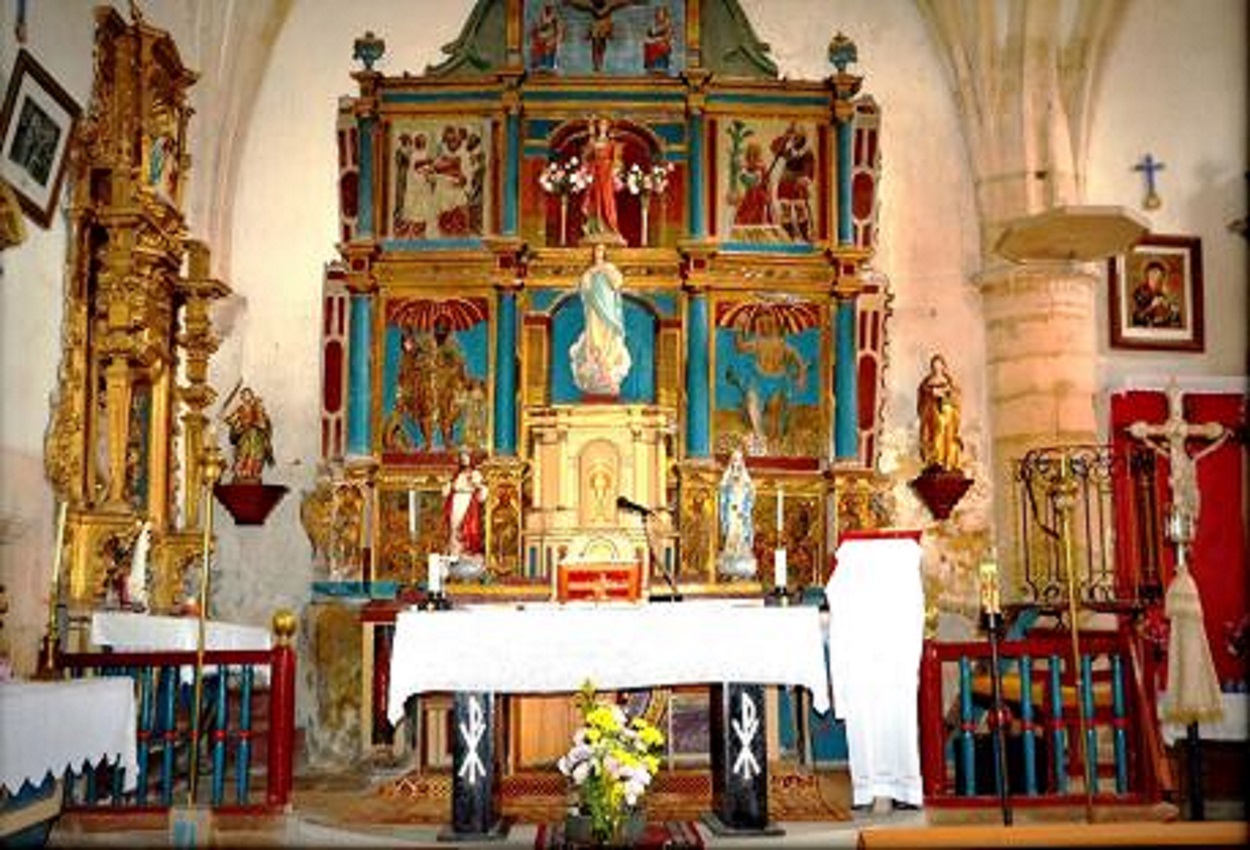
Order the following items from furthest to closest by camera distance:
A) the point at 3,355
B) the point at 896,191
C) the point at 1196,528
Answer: the point at 896,191 < the point at 1196,528 < the point at 3,355

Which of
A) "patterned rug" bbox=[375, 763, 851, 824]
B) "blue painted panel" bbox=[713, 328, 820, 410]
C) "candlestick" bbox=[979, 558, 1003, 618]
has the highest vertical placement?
"blue painted panel" bbox=[713, 328, 820, 410]

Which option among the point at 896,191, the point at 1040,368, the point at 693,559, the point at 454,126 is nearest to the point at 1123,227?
the point at 1040,368

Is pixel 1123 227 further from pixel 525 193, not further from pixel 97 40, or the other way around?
pixel 97 40

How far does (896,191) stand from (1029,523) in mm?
3406

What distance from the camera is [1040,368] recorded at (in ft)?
41.6

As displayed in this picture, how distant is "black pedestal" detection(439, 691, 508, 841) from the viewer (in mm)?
6918

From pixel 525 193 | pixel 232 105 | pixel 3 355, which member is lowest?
pixel 3 355

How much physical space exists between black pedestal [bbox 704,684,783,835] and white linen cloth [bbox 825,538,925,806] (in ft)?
2.11

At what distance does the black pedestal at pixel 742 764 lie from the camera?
7.00m

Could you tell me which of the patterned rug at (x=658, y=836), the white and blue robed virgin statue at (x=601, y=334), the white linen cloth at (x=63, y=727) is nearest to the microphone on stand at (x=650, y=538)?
the white and blue robed virgin statue at (x=601, y=334)

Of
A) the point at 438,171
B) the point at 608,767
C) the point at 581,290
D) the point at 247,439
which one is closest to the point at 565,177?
the point at 438,171

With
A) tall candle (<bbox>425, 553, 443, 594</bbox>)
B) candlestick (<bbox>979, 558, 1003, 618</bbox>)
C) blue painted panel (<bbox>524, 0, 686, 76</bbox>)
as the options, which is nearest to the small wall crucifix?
blue painted panel (<bbox>524, 0, 686, 76</bbox>)

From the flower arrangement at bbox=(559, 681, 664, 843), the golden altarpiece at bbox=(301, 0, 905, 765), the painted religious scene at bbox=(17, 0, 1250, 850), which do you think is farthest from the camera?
the golden altarpiece at bbox=(301, 0, 905, 765)

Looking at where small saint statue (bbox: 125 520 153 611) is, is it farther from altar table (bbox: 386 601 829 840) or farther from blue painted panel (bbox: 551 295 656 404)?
blue painted panel (bbox: 551 295 656 404)
